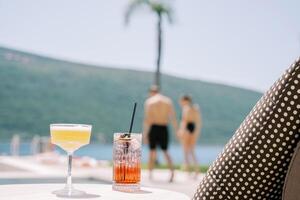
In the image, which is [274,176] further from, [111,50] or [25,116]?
[111,50]

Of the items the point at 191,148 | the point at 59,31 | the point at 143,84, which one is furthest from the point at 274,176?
the point at 59,31

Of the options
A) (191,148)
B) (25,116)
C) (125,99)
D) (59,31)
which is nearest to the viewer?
(191,148)

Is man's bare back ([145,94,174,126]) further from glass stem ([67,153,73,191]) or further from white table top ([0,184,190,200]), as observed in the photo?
glass stem ([67,153,73,191])

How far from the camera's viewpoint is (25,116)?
185ft

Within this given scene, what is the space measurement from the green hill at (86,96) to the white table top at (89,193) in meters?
54.5

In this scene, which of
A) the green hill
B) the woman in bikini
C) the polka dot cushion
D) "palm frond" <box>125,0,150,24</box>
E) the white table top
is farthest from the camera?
the green hill

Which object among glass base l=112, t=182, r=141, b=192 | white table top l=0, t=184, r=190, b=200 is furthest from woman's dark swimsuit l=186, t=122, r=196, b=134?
glass base l=112, t=182, r=141, b=192

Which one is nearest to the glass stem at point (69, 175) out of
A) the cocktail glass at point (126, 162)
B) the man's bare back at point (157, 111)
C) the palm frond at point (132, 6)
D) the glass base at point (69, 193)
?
the glass base at point (69, 193)

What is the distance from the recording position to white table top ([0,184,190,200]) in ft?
5.17

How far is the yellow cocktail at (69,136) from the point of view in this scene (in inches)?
68.6

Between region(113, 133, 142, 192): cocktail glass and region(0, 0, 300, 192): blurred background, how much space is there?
Answer: 169ft

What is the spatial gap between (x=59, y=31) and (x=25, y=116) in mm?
18422

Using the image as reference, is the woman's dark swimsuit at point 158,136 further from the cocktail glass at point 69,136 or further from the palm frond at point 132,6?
the palm frond at point 132,6

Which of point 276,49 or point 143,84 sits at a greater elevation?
point 276,49
